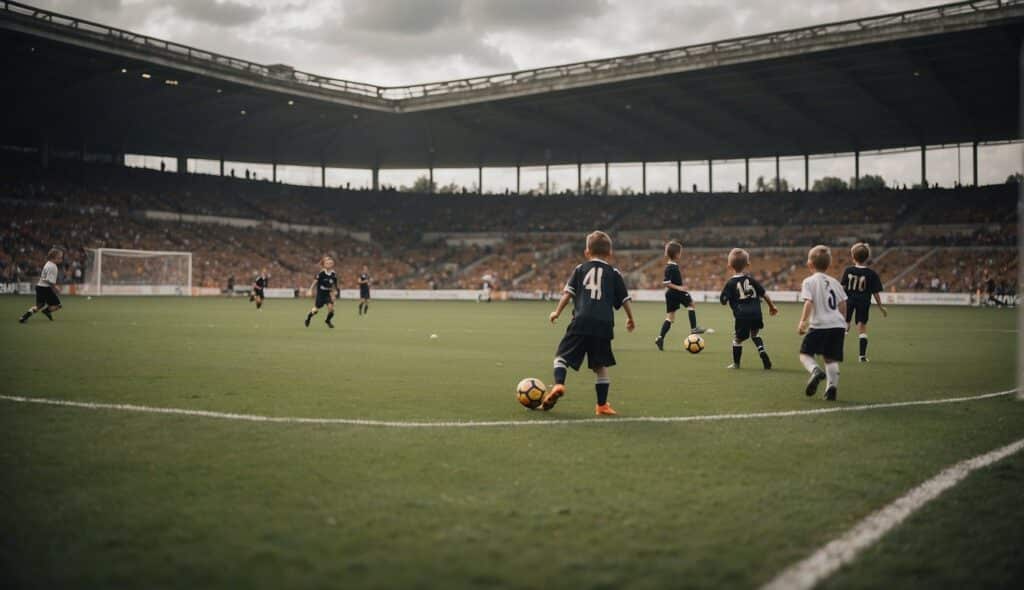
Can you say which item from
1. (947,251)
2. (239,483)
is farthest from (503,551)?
(947,251)

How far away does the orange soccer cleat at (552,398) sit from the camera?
24.2 ft

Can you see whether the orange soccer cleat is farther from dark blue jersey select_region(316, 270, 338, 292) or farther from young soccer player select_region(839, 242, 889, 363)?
dark blue jersey select_region(316, 270, 338, 292)

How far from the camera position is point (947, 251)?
50.9 m

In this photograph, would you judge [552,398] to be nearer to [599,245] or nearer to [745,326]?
[599,245]

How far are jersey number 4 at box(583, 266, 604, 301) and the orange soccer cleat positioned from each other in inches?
40.2

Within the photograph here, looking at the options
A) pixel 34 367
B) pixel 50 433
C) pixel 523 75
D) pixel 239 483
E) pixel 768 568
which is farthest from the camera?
pixel 523 75

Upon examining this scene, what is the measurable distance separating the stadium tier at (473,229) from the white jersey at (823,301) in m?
44.0

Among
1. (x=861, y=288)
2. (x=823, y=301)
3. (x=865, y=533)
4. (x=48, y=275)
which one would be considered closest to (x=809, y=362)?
(x=823, y=301)

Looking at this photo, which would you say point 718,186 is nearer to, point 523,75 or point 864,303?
point 523,75

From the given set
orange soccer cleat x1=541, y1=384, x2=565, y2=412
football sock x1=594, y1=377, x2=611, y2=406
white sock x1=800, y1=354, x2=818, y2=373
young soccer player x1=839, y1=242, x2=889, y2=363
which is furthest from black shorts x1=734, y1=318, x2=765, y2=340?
orange soccer cleat x1=541, y1=384, x2=565, y2=412

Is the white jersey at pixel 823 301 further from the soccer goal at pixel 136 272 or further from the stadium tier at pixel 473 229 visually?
the soccer goal at pixel 136 272

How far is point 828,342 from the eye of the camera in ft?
28.2

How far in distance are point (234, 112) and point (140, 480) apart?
181 feet

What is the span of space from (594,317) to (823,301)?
116 inches
